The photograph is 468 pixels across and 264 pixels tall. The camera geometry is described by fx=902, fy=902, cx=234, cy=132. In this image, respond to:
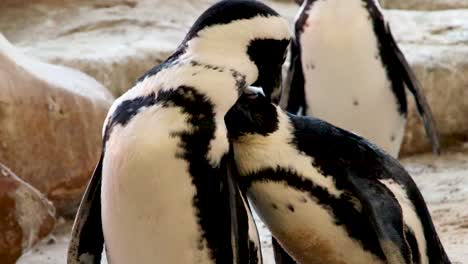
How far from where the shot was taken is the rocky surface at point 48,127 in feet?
8.93

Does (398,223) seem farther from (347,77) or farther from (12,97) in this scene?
(12,97)

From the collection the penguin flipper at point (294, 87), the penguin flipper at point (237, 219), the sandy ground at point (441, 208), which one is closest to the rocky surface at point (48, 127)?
the sandy ground at point (441, 208)

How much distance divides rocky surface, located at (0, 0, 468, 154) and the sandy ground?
250mm

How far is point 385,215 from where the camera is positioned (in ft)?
5.07

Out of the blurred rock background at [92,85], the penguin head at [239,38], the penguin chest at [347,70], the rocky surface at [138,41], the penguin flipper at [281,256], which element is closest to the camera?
the penguin head at [239,38]

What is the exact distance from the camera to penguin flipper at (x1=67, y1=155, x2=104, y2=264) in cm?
150

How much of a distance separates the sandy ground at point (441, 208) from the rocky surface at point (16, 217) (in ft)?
1.33

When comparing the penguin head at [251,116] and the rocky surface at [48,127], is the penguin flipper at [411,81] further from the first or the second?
the penguin head at [251,116]

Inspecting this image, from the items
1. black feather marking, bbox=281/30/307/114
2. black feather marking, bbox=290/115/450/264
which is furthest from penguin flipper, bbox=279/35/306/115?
black feather marking, bbox=290/115/450/264

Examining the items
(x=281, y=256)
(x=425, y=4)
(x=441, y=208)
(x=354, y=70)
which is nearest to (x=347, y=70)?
(x=354, y=70)

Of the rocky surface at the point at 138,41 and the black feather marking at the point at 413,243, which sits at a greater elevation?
the black feather marking at the point at 413,243

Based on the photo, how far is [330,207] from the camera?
5.15ft

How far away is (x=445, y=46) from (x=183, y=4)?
1221mm

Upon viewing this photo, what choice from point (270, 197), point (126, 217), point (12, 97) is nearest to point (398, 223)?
point (270, 197)
